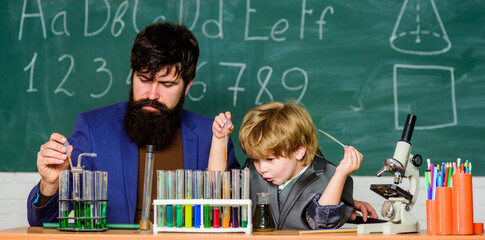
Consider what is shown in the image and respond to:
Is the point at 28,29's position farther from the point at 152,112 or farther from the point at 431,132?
the point at 431,132

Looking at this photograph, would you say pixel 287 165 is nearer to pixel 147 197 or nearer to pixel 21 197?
pixel 147 197

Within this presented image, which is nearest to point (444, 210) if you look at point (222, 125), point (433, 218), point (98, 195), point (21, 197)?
point (433, 218)

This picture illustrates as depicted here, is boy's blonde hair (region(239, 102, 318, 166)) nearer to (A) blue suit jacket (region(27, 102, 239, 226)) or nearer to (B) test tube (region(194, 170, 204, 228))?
(A) blue suit jacket (region(27, 102, 239, 226))

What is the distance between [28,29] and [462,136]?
7.83 ft

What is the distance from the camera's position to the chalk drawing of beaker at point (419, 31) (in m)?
3.05

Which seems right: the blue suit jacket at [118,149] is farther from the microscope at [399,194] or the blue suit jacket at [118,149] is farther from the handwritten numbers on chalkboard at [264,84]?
the microscope at [399,194]

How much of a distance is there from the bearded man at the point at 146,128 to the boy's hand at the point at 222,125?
338 millimetres

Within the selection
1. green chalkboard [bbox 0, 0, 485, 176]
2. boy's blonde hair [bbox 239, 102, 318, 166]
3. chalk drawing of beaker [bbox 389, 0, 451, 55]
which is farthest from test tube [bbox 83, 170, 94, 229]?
chalk drawing of beaker [bbox 389, 0, 451, 55]

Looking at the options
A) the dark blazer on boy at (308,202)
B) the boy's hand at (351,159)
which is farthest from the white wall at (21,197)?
the boy's hand at (351,159)

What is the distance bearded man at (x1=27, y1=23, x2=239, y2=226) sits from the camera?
7.60 ft

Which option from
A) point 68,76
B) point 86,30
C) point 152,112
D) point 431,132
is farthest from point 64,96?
point 431,132

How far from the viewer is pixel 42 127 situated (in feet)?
10.4

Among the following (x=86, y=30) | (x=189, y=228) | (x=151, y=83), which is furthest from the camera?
(x=86, y=30)

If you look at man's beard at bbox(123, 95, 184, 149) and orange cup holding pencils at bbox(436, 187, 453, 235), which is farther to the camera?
man's beard at bbox(123, 95, 184, 149)
